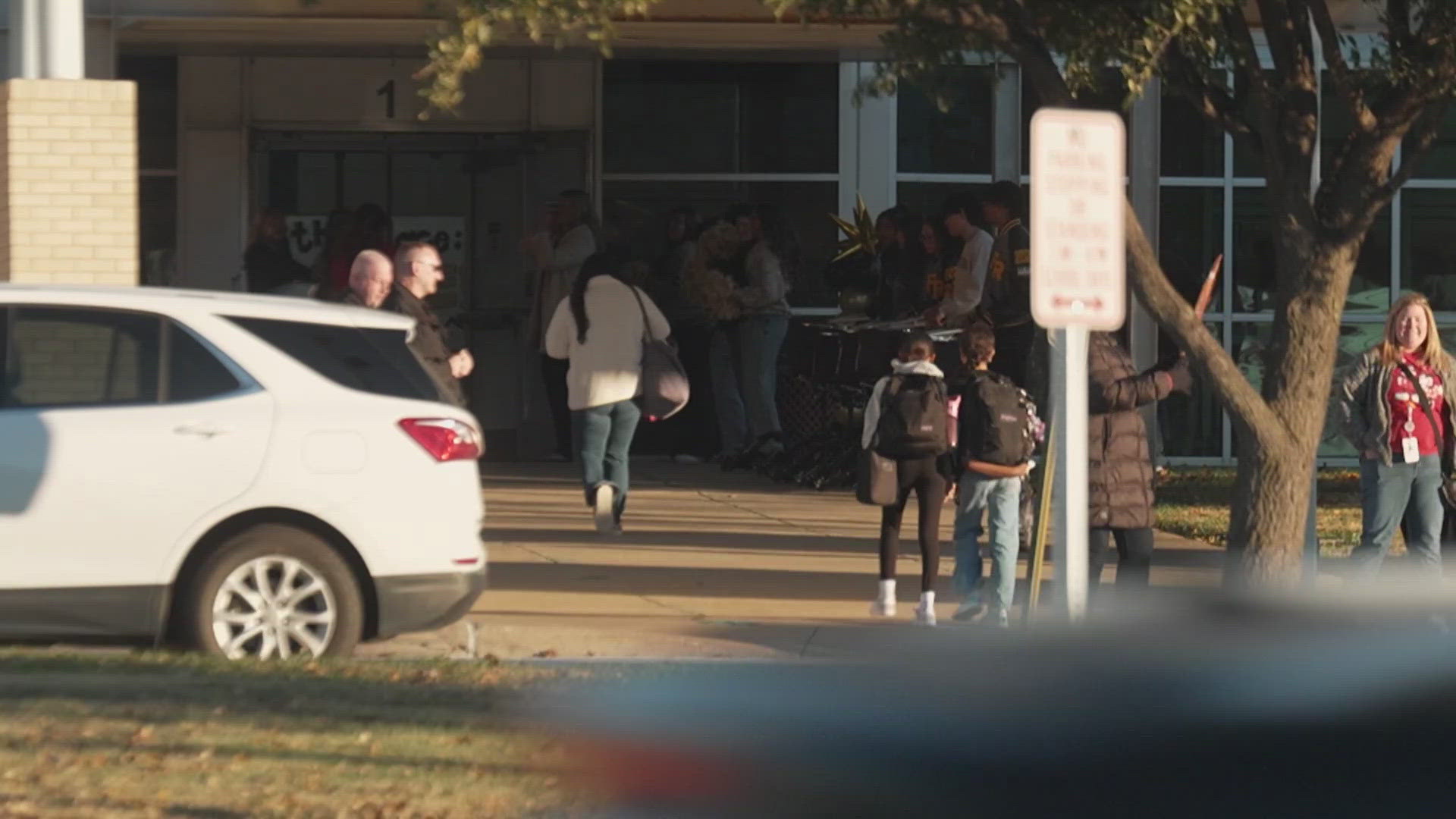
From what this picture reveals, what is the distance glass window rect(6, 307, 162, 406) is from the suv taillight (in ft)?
3.50

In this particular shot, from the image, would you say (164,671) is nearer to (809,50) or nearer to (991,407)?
Result: (991,407)

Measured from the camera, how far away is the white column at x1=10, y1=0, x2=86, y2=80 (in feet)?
44.5

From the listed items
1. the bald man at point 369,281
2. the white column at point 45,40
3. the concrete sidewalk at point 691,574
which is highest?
the white column at point 45,40

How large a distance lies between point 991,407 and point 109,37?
751 cm

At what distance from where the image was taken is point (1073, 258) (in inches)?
317

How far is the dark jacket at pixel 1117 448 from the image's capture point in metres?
11.1

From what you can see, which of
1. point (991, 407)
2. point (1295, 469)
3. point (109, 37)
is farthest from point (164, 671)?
point (109, 37)

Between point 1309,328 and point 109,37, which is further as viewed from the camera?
point 109,37

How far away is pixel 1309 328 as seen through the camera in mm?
11430

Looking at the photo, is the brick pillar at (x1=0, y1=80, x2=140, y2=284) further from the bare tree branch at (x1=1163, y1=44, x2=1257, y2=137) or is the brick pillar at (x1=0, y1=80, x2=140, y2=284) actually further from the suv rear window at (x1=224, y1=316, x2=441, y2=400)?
the bare tree branch at (x1=1163, y1=44, x2=1257, y2=137)

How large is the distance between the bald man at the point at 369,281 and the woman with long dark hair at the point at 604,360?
239 centimetres

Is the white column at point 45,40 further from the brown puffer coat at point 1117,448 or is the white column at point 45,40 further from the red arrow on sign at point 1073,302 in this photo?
the red arrow on sign at point 1073,302

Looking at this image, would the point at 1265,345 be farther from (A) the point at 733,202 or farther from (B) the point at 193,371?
(B) the point at 193,371

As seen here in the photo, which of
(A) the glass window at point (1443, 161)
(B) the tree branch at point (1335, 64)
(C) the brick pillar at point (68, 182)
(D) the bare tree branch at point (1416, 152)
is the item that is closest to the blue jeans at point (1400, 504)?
(D) the bare tree branch at point (1416, 152)
